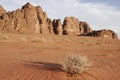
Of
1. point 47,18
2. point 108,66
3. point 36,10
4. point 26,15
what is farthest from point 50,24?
point 108,66

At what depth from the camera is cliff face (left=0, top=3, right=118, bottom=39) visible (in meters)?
63.4

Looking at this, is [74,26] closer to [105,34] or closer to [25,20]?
[105,34]

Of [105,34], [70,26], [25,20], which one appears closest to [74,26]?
[70,26]

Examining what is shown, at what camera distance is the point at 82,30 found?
96.7 meters

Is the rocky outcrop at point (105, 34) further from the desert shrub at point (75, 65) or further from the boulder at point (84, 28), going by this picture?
the desert shrub at point (75, 65)

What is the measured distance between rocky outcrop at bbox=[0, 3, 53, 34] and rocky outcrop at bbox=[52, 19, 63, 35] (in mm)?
9041

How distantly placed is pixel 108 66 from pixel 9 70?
14.5 feet

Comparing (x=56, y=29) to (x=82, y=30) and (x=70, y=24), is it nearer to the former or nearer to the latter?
(x=70, y=24)

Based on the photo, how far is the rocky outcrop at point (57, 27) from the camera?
83.5 meters

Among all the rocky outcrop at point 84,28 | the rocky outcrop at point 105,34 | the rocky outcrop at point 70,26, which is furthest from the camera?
the rocky outcrop at point 84,28

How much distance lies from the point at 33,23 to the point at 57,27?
16.7m

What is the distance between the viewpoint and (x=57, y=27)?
83.8 metres

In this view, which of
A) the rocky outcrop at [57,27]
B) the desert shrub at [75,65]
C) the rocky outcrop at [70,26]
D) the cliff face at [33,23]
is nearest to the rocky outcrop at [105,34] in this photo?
the cliff face at [33,23]

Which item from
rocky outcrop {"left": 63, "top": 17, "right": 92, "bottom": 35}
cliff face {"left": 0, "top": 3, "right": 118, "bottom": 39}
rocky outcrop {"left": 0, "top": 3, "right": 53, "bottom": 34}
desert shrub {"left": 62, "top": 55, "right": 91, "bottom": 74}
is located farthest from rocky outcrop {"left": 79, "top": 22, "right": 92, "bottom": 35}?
desert shrub {"left": 62, "top": 55, "right": 91, "bottom": 74}
